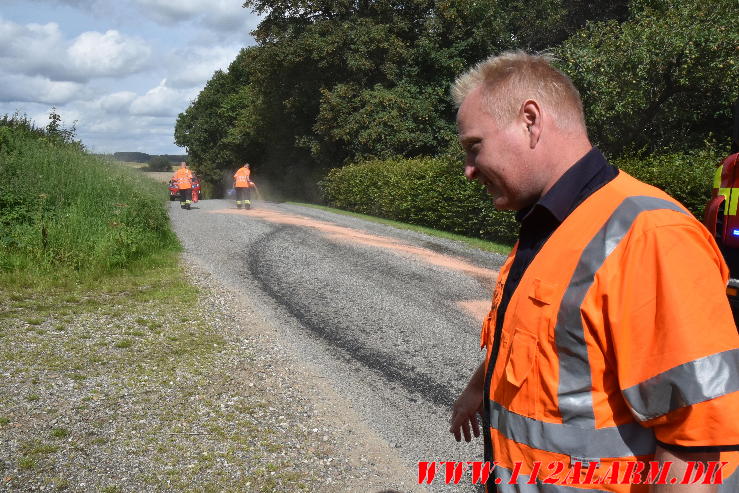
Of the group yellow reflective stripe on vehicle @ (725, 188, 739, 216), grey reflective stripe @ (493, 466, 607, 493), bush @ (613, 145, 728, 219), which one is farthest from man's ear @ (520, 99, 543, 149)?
bush @ (613, 145, 728, 219)

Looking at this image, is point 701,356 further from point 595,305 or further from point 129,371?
point 129,371

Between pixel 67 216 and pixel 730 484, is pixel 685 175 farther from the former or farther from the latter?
pixel 67 216

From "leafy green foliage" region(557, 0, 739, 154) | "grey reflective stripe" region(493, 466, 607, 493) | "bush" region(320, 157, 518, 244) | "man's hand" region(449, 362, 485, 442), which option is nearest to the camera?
"grey reflective stripe" region(493, 466, 607, 493)

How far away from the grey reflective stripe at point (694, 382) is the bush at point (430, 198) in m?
14.2

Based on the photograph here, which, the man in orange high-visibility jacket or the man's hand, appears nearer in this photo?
the man in orange high-visibility jacket

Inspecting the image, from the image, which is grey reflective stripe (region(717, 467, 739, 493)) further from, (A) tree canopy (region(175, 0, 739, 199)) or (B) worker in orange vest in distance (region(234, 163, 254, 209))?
(B) worker in orange vest in distance (region(234, 163, 254, 209))

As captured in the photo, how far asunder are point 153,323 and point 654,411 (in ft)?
22.9

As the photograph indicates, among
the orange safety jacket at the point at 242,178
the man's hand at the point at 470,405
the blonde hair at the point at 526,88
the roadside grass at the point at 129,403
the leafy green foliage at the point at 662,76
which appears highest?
the leafy green foliage at the point at 662,76

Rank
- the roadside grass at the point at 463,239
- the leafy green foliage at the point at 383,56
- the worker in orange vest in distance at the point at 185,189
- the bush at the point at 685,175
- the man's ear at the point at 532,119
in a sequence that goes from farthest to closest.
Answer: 1. the leafy green foliage at the point at 383,56
2. the worker in orange vest in distance at the point at 185,189
3. the roadside grass at the point at 463,239
4. the bush at the point at 685,175
5. the man's ear at the point at 532,119

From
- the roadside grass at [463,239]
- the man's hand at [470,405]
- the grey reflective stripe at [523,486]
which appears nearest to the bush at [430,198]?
the roadside grass at [463,239]

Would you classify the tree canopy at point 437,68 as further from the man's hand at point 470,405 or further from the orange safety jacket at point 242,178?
the man's hand at point 470,405

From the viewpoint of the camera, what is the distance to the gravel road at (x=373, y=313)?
5297 millimetres

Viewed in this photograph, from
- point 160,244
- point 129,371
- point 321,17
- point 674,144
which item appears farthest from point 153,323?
point 321,17

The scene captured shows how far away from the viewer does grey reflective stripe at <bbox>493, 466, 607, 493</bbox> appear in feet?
4.90
